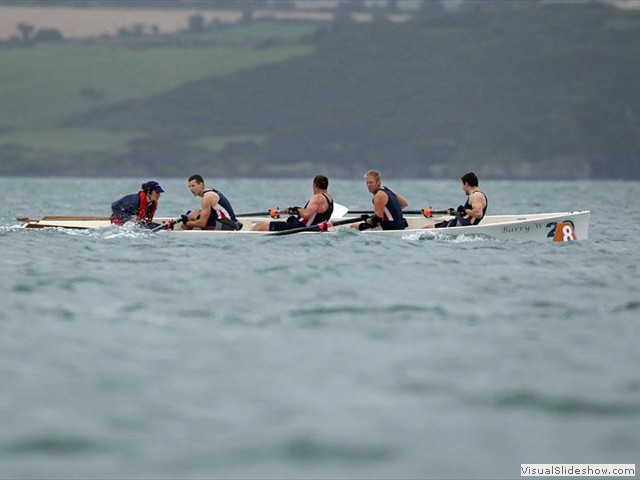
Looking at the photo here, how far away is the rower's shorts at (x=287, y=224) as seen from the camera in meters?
23.2

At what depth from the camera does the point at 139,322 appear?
13.4 meters

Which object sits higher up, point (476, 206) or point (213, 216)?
point (476, 206)

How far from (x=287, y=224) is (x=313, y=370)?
12.3m

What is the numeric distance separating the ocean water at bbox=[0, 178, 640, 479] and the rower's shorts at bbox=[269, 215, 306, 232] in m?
4.26

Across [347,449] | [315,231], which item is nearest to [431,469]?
[347,449]

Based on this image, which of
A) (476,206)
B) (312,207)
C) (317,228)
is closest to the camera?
(317,228)

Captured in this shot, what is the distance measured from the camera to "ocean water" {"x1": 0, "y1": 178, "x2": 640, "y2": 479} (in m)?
8.74

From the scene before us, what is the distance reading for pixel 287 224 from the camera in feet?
76.2

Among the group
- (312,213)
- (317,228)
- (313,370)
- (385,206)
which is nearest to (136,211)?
(312,213)

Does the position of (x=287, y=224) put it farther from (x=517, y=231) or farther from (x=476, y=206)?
Answer: (x=517, y=231)

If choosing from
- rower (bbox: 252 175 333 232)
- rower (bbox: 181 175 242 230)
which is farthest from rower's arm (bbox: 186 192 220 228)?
rower (bbox: 252 175 333 232)

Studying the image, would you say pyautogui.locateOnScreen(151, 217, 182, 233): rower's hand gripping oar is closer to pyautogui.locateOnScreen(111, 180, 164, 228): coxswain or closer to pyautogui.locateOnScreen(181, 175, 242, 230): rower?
pyautogui.locateOnScreen(181, 175, 242, 230): rower

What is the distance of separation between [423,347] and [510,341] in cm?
100

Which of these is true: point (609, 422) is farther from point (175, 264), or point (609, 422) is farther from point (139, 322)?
point (175, 264)
